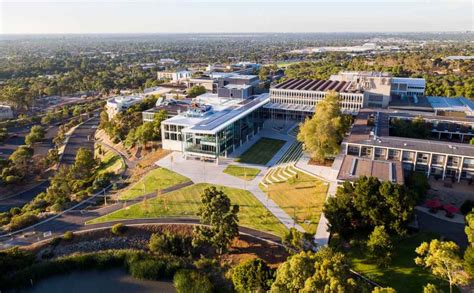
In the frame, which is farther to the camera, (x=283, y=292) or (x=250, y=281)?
(x=250, y=281)

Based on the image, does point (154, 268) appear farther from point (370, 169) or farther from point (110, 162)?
point (110, 162)

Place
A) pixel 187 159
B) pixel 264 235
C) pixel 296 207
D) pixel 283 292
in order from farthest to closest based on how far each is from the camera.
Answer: pixel 187 159, pixel 296 207, pixel 264 235, pixel 283 292

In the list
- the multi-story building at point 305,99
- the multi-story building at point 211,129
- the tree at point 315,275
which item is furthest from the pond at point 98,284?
the multi-story building at point 305,99

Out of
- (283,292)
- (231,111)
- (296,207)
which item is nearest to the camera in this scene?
(283,292)

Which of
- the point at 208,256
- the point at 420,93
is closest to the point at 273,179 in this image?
the point at 208,256

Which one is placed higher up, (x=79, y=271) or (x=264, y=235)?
(x=264, y=235)

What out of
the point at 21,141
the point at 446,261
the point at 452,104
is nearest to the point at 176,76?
the point at 21,141

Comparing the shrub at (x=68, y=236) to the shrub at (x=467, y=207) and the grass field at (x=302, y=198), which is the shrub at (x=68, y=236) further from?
the shrub at (x=467, y=207)

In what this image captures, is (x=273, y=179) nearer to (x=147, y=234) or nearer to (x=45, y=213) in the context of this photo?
(x=147, y=234)
